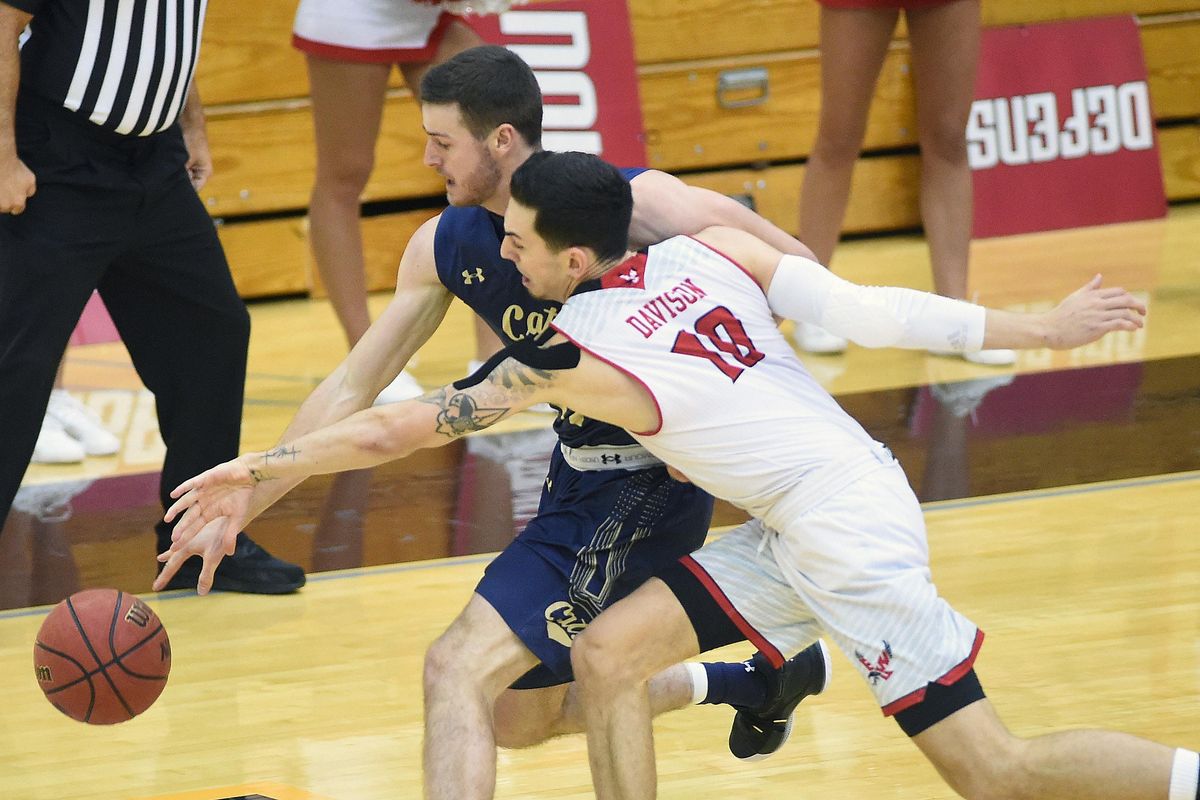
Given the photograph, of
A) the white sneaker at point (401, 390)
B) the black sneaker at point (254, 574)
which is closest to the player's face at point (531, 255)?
the black sneaker at point (254, 574)

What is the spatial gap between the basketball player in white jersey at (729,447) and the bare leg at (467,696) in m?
0.16

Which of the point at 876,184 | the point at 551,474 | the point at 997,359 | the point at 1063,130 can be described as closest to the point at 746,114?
the point at 876,184

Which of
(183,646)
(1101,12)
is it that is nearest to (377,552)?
(183,646)

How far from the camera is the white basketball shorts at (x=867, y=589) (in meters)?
2.78

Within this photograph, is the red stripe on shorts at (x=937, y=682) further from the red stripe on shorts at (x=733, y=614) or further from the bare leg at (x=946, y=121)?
the bare leg at (x=946, y=121)

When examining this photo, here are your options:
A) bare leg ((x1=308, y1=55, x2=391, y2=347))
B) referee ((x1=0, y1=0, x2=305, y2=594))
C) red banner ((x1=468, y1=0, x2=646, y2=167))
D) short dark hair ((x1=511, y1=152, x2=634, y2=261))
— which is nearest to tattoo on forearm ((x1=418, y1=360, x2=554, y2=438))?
short dark hair ((x1=511, y1=152, x2=634, y2=261))

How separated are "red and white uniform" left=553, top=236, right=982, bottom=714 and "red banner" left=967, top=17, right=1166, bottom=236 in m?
5.75

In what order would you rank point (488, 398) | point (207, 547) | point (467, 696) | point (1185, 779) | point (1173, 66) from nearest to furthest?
point (1185, 779) < point (488, 398) < point (467, 696) < point (207, 547) < point (1173, 66)

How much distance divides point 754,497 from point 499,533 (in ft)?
6.34

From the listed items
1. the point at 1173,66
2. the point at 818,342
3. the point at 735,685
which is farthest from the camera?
the point at 1173,66

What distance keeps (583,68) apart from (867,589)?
16.8 feet

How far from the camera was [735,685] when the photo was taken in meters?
3.40

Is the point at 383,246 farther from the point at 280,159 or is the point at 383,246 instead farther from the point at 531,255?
the point at 531,255

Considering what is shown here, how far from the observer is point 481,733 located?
9.55 feet
